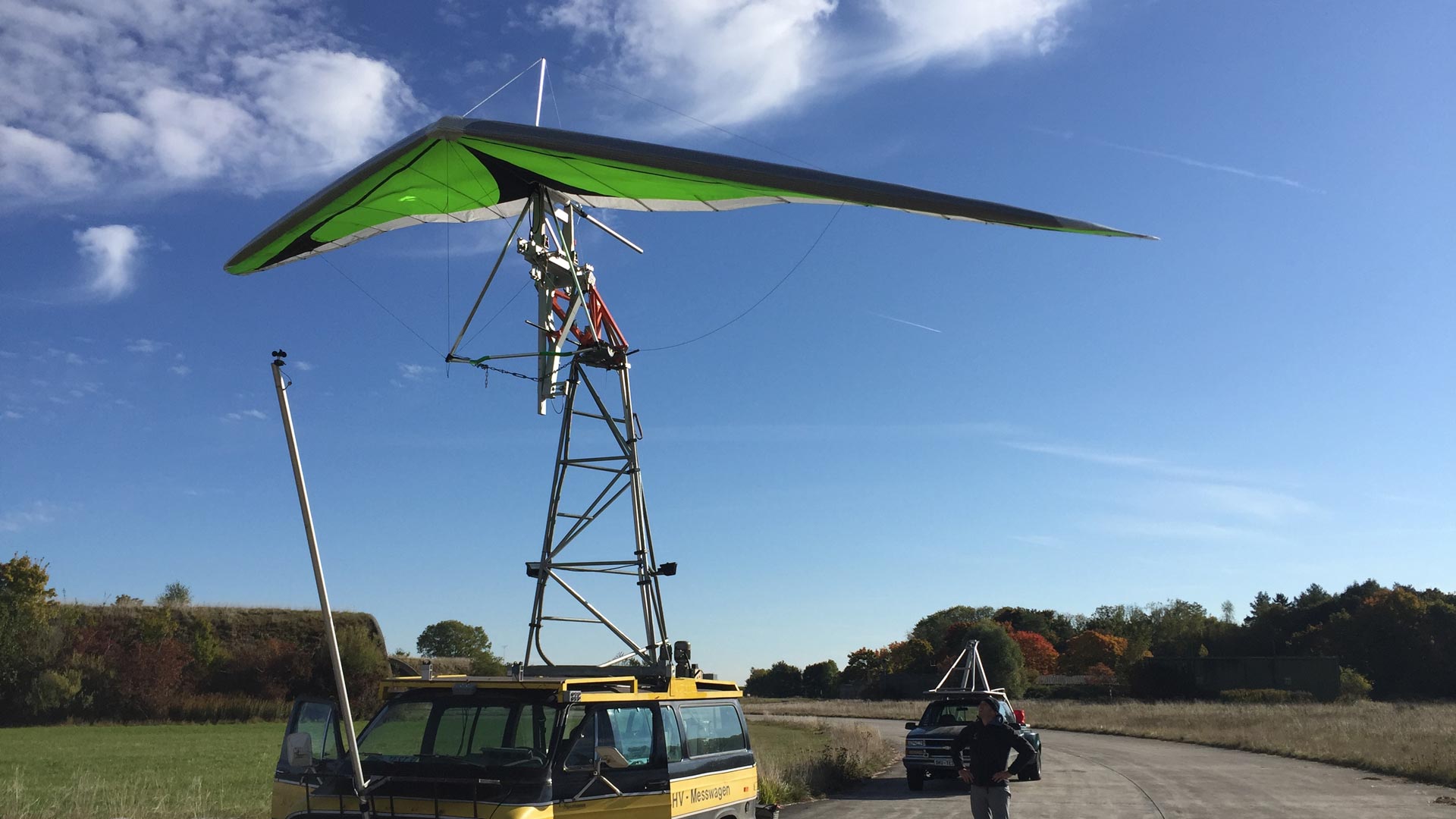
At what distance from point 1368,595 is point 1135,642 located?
1884cm

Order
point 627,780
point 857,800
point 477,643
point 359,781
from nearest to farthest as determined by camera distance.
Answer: point 359,781 < point 627,780 < point 857,800 < point 477,643

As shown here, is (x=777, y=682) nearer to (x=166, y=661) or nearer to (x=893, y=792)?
(x=166, y=661)

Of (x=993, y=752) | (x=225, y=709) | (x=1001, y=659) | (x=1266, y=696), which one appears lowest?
(x=225, y=709)

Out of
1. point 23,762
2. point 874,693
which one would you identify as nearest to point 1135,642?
point 874,693

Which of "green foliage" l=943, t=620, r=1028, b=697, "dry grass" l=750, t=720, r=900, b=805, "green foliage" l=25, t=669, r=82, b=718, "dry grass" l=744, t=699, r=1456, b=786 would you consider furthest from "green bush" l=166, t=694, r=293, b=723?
"green foliage" l=943, t=620, r=1028, b=697

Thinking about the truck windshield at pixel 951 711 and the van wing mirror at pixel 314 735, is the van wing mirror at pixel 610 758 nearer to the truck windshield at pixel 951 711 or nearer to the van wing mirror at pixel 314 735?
the van wing mirror at pixel 314 735

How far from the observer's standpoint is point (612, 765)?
6.15 meters

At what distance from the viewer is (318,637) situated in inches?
2388

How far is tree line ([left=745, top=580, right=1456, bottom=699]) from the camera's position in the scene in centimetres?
6906

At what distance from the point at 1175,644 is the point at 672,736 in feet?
299

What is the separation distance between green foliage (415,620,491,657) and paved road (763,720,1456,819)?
3727 inches

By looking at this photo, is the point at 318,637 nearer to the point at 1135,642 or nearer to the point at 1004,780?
the point at 1004,780

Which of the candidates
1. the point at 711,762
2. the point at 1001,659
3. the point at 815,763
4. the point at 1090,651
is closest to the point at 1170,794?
the point at 815,763

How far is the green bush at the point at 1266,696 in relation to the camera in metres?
58.5
